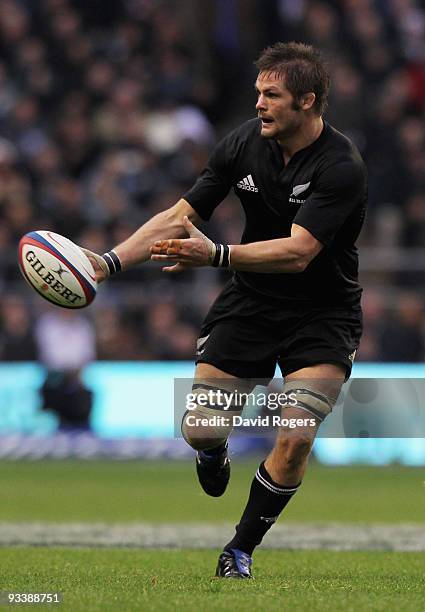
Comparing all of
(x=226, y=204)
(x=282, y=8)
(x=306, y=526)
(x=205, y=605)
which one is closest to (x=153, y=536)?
(x=306, y=526)

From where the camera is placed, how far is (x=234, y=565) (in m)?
7.13

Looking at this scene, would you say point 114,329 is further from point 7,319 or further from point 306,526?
point 306,526

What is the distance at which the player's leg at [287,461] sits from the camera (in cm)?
702

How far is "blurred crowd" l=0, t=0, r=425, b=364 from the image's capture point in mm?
15938

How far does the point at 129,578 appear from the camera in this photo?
714cm

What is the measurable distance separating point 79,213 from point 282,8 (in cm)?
580

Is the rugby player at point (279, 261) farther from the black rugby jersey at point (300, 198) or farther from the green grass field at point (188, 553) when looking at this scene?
the green grass field at point (188, 553)

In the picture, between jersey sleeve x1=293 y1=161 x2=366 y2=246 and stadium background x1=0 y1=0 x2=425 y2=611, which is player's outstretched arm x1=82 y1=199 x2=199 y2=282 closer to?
jersey sleeve x1=293 y1=161 x2=366 y2=246

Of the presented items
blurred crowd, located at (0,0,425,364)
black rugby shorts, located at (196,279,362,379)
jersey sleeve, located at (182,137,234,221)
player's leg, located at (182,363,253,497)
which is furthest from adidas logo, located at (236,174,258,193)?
blurred crowd, located at (0,0,425,364)

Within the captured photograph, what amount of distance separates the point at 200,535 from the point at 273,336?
267cm

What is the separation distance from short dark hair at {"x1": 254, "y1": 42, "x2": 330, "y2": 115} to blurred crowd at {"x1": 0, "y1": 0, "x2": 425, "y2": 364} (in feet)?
28.2

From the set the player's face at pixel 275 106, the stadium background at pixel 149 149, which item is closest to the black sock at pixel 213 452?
the player's face at pixel 275 106

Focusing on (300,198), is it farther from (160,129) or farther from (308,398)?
(160,129)

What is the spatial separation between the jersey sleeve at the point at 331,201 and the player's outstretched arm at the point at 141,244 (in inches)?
31.7
